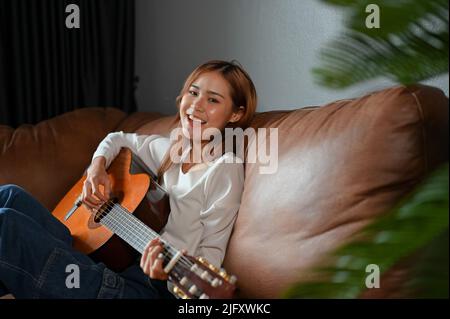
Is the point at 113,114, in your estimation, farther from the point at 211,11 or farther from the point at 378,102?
the point at 378,102

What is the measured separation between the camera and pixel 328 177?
1.19 metres

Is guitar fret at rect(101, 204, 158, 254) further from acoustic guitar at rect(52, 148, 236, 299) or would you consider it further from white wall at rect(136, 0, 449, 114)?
white wall at rect(136, 0, 449, 114)

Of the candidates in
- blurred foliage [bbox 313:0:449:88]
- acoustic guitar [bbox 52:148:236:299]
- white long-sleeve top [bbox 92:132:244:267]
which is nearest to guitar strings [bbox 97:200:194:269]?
acoustic guitar [bbox 52:148:236:299]

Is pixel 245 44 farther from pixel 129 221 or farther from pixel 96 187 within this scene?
pixel 129 221

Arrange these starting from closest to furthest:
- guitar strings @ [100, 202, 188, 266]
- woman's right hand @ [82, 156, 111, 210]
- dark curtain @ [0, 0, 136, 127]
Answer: guitar strings @ [100, 202, 188, 266] → woman's right hand @ [82, 156, 111, 210] → dark curtain @ [0, 0, 136, 127]

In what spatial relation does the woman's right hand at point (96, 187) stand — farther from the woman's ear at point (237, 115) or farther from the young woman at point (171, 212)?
the woman's ear at point (237, 115)

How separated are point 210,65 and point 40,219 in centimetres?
62

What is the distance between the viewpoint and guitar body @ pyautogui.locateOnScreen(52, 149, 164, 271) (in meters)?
1.45

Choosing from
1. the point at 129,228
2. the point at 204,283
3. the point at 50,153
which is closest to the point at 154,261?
the point at 204,283

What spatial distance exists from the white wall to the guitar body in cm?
55

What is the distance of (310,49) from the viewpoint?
1.81m

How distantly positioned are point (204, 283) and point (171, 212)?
19.9 inches
